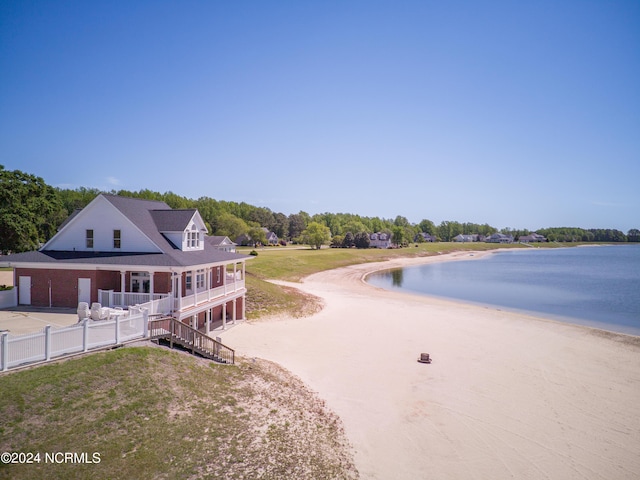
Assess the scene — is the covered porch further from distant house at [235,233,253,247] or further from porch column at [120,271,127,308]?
distant house at [235,233,253,247]

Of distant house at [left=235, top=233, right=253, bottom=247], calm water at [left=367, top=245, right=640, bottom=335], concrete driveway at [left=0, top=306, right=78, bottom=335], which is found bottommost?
calm water at [left=367, top=245, right=640, bottom=335]

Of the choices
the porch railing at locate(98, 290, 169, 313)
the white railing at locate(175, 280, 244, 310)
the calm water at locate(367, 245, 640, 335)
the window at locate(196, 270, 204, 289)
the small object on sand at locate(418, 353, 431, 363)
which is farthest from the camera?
the calm water at locate(367, 245, 640, 335)

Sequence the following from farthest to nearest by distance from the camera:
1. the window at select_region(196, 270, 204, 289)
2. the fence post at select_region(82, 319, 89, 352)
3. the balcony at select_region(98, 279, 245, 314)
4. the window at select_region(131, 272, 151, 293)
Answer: the window at select_region(196, 270, 204, 289), the window at select_region(131, 272, 151, 293), the balcony at select_region(98, 279, 245, 314), the fence post at select_region(82, 319, 89, 352)

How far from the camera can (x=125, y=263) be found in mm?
Result: 22406

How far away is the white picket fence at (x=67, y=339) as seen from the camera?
42.3 feet

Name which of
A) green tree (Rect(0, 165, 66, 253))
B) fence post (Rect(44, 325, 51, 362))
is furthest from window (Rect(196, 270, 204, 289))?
green tree (Rect(0, 165, 66, 253))

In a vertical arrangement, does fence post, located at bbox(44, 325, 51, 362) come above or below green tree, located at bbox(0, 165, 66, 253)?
below

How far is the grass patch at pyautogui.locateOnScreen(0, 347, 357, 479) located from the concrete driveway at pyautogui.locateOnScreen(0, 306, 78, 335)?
5.68 m

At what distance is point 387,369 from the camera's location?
22719 mm

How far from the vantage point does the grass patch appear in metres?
10.5

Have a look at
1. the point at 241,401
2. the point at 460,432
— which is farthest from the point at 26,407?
the point at 460,432

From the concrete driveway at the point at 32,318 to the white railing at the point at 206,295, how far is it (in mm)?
5202

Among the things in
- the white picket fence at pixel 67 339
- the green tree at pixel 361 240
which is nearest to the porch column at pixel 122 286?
the white picket fence at pixel 67 339

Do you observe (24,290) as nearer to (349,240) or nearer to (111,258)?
(111,258)
